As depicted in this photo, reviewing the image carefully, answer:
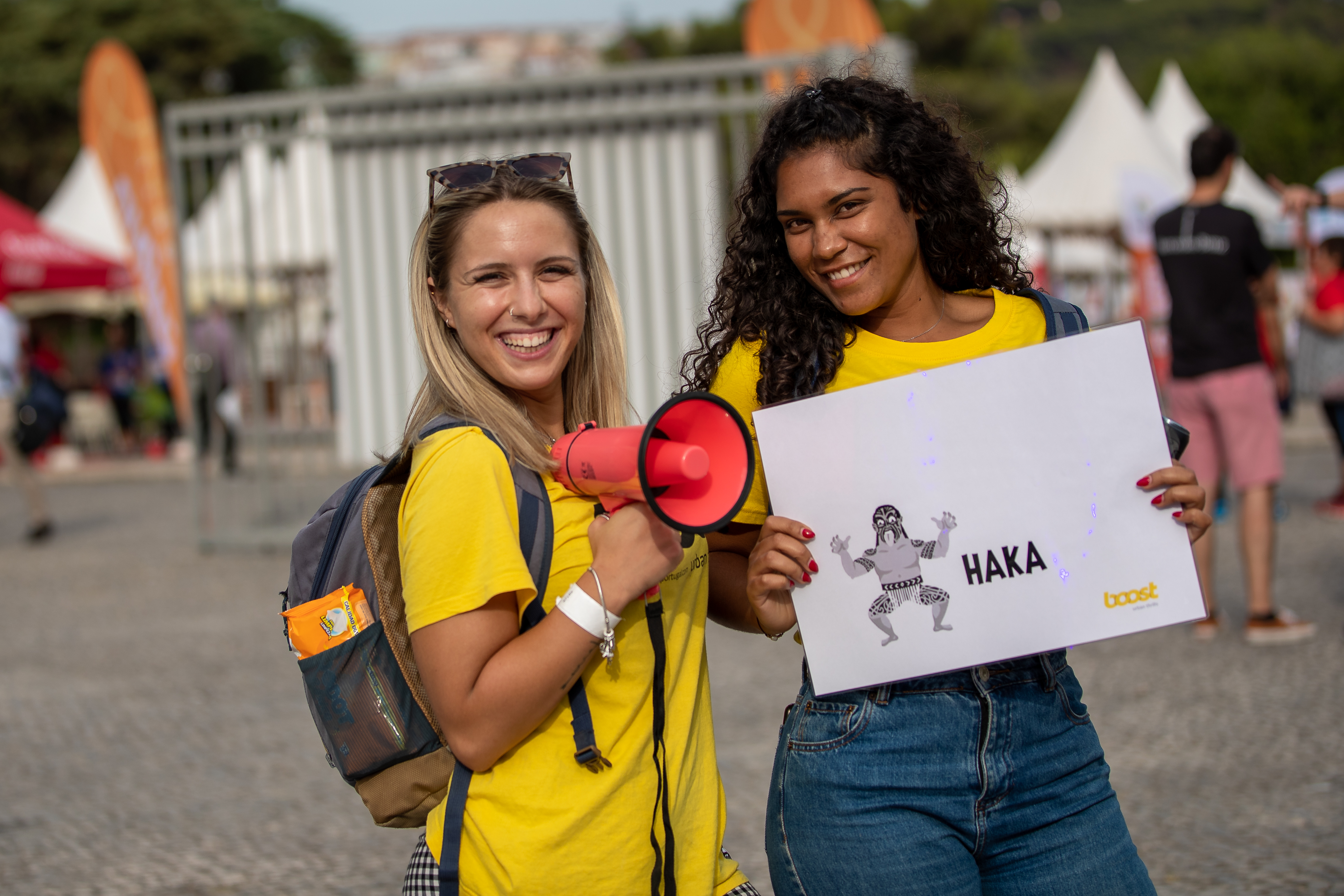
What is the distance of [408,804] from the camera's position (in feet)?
5.83

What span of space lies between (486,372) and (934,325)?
711mm

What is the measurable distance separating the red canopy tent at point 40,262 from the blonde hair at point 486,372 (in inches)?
620

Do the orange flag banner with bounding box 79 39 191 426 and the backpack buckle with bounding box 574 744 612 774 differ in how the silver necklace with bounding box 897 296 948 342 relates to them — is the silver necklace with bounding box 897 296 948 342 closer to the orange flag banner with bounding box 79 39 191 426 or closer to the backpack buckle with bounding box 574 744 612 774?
the backpack buckle with bounding box 574 744 612 774

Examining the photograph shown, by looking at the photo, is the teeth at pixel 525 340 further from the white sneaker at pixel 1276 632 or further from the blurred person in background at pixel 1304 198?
the white sneaker at pixel 1276 632

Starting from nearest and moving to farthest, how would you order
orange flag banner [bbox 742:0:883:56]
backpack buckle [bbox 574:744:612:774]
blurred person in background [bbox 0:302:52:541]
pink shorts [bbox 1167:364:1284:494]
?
backpack buckle [bbox 574:744:612:774], pink shorts [bbox 1167:364:1284:494], blurred person in background [bbox 0:302:52:541], orange flag banner [bbox 742:0:883:56]

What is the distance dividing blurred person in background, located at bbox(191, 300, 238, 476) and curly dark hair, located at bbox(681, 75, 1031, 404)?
744 centimetres

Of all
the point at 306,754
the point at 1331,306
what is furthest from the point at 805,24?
the point at 306,754

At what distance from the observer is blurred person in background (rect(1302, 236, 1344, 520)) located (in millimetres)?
7996

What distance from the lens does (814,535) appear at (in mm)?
1860

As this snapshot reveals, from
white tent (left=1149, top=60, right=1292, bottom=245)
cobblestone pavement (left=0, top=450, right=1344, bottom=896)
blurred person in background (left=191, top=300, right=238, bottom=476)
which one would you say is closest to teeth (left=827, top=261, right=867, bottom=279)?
cobblestone pavement (left=0, top=450, right=1344, bottom=896)

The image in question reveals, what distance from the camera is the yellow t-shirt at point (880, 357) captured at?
1.96 metres

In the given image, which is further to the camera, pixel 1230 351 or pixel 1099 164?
pixel 1099 164

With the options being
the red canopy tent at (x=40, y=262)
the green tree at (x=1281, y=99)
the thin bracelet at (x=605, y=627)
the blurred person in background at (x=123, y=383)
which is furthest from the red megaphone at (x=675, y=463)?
the green tree at (x=1281, y=99)

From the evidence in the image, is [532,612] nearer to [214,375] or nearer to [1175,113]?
[214,375]
